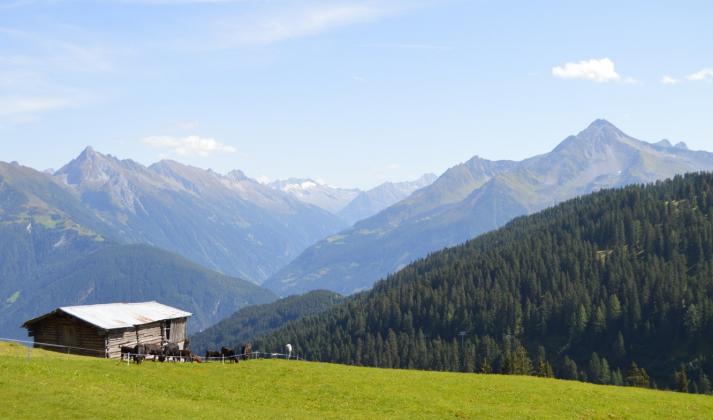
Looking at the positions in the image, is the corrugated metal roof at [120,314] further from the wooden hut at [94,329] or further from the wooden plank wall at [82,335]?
the wooden plank wall at [82,335]

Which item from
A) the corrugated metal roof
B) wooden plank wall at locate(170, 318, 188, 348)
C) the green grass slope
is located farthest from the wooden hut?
the green grass slope

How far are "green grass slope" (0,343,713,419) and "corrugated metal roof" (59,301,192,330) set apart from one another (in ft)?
30.4

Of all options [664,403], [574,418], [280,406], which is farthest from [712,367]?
[280,406]

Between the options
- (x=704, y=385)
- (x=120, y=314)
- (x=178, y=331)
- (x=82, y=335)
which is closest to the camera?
(x=82, y=335)

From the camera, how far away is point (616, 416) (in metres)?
53.6

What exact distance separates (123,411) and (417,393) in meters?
25.4

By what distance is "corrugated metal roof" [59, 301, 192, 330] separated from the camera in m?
78.7

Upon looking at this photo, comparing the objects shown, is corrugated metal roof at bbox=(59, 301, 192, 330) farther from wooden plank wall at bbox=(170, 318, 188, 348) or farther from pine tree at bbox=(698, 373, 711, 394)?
pine tree at bbox=(698, 373, 711, 394)

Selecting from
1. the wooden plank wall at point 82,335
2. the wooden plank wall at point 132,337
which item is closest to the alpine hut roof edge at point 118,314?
the wooden plank wall at point 82,335

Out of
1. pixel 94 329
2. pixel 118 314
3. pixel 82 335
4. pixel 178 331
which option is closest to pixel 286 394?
pixel 94 329

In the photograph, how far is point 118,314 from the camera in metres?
85.2

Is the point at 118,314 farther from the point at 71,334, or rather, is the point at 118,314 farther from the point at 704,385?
the point at 704,385

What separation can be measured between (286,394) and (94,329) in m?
34.3

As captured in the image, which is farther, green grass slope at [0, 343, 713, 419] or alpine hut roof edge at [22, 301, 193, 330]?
alpine hut roof edge at [22, 301, 193, 330]
